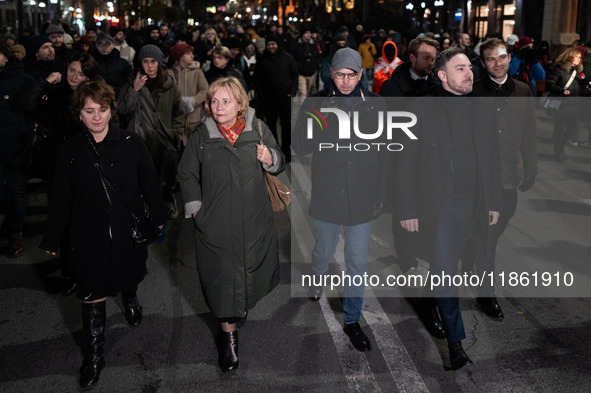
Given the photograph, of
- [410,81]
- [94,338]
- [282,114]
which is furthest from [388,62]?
[94,338]

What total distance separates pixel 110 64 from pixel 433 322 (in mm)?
6136

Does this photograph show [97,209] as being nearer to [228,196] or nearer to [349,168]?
[228,196]

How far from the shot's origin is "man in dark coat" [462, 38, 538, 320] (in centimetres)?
484

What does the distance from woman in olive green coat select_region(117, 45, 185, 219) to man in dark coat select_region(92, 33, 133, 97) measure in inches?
70.1

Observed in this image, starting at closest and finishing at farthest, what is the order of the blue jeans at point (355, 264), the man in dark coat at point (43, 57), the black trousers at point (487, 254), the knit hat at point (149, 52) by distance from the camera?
the blue jeans at point (355, 264), the black trousers at point (487, 254), the knit hat at point (149, 52), the man in dark coat at point (43, 57)

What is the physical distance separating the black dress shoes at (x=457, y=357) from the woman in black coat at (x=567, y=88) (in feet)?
24.8

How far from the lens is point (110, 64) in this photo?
329 inches

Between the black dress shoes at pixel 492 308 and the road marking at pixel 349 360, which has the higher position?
the black dress shoes at pixel 492 308

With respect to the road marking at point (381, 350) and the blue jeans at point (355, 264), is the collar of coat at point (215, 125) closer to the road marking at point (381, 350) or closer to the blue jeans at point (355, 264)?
the blue jeans at point (355, 264)

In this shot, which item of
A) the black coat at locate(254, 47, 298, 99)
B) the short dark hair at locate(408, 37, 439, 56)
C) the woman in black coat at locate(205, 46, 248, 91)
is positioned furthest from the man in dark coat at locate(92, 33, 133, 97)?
the short dark hair at locate(408, 37, 439, 56)

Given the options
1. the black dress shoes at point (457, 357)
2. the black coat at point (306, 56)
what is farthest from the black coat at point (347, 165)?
the black coat at point (306, 56)

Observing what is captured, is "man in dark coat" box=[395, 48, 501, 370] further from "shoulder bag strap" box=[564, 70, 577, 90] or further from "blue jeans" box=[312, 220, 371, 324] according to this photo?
"shoulder bag strap" box=[564, 70, 577, 90]

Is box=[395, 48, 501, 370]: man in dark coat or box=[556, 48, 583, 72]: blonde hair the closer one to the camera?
box=[395, 48, 501, 370]: man in dark coat

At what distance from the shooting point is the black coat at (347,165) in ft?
13.5
